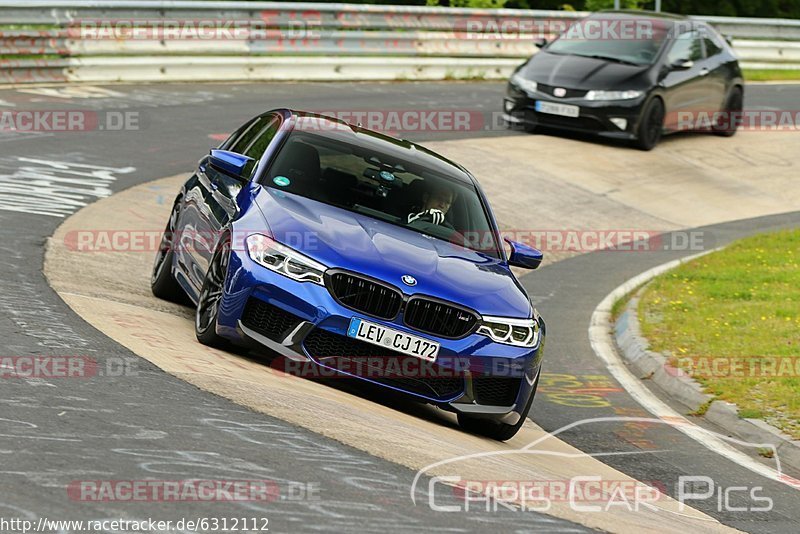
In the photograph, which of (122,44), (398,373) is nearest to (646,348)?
(398,373)

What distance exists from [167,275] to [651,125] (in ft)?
40.3

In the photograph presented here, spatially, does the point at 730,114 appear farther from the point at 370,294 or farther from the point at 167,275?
the point at 370,294

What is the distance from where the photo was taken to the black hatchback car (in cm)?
2002

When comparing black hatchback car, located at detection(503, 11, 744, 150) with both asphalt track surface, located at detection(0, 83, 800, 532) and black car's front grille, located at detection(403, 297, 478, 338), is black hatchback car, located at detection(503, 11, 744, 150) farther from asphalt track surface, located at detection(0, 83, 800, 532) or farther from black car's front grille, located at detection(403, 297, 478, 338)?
black car's front grille, located at detection(403, 297, 478, 338)

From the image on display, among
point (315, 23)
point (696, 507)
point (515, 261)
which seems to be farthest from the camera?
point (315, 23)

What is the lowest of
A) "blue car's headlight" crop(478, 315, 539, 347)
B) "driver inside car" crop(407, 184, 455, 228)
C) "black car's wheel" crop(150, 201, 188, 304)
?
"black car's wheel" crop(150, 201, 188, 304)

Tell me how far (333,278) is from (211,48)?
645 inches

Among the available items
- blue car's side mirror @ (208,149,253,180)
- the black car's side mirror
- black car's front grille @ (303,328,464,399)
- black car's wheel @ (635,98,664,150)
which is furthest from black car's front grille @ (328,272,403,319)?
the black car's side mirror

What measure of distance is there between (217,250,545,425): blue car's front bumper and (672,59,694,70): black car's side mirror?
45.6 feet

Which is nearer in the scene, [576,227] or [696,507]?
[696,507]

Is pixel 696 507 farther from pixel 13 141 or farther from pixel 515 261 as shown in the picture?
pixel 13 141

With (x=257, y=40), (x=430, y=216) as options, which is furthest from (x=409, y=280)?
(x=257, y=40)

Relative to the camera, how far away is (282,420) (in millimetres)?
6406

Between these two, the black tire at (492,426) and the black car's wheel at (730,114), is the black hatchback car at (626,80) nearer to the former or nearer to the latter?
the black car's wheel at (730,114)
